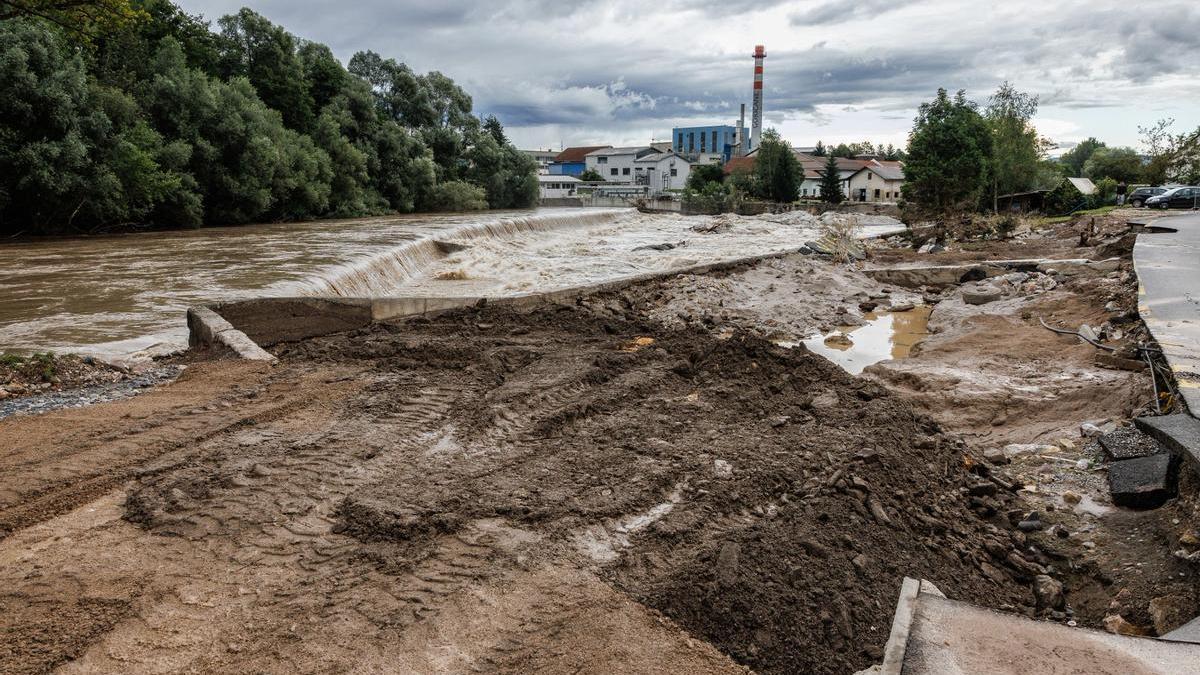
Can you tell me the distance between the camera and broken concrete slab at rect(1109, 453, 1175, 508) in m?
4.39

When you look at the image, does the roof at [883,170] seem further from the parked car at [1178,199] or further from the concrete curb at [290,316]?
the concrete curb at [290,316]

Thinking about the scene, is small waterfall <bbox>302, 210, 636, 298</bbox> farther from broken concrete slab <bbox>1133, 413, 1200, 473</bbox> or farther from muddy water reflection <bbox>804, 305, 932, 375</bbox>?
broken concrete slab <bbox>1133, 413, 1200, 473</bbox>

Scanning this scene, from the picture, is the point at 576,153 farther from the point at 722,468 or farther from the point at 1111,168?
the point at 722,468

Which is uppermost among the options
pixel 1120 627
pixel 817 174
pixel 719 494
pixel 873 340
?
pixel 817 174

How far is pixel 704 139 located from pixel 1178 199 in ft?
339

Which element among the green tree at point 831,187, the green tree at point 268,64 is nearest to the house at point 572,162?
the green tree at point 831,187

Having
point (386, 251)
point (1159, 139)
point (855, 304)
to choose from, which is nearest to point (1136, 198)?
point (1159, 139)

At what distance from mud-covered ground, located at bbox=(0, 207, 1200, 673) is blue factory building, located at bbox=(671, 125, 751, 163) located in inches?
4777

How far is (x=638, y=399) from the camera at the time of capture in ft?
20.8

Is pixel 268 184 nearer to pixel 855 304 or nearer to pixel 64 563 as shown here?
pixel 855 304

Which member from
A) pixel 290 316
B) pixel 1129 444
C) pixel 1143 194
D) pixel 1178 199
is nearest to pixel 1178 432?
pixel 1129 444

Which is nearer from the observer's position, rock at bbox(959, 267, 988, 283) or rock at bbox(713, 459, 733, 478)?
rock at bbox(713, 459, 733, 478)

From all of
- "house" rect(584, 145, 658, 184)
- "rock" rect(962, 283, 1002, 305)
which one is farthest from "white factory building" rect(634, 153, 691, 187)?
"rock" rect(962, 283, 1002, 305)

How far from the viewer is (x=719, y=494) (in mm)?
4395
